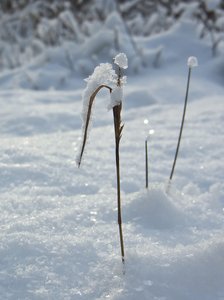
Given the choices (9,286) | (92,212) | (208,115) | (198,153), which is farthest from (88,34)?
(9,286)

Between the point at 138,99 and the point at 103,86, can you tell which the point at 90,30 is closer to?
the point at 138,99

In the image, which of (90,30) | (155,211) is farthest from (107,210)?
(90,30)

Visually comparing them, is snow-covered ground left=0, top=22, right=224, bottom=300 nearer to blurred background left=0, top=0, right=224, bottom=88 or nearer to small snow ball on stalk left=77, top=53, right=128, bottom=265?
small snow ball on stalk left=77, top=53, right=128, bottom=265

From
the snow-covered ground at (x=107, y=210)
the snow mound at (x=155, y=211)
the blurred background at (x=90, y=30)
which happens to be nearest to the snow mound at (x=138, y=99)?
the snow-covered ground at (x=107, y=210)

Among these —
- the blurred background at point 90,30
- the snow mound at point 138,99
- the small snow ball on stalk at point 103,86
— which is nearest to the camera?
the small snow ball on stalk at point 103,86

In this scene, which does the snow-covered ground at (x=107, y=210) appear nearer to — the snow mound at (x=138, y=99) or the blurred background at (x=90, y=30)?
the snow mound at (x=138, y=99)

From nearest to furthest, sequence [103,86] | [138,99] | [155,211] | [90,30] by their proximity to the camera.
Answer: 1. [103,86]
2. [155,211]
3. [138,99]
4. [90,30]

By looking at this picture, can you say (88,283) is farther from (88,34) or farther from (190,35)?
(88,34)
